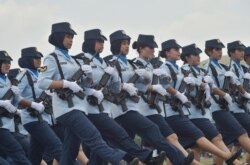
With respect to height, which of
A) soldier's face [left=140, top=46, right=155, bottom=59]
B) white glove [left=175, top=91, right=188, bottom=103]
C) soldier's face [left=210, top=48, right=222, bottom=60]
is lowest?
white glove [left=175, top=91, right=188, bottom=103]

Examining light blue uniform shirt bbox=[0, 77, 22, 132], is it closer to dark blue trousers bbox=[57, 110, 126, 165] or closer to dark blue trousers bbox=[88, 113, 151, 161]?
dark blue trousers bbox=[88, 113, 151, 161]

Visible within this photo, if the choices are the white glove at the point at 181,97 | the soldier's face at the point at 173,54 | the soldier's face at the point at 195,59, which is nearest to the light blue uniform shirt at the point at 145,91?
the white glove at the point at 181,97

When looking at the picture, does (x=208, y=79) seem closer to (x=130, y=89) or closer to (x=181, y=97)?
(x=181, y=97)

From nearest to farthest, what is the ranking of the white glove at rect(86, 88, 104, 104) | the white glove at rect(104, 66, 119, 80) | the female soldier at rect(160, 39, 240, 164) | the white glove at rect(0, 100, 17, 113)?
1. the white glove at rect(86, 88, 104, 104)
2. the white glove at rect(104, 66, 119, 80)
3. the white glove at rect(0, 100, 17, 113)
4. the female soldier at rect(160, 39, 240, 164)

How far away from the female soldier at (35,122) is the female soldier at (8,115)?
251 mm

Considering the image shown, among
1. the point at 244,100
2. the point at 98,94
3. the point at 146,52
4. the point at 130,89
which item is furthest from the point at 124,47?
the point at 244,100

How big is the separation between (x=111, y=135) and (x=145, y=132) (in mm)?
790

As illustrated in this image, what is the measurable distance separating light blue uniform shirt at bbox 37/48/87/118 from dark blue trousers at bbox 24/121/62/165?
4.28 ft

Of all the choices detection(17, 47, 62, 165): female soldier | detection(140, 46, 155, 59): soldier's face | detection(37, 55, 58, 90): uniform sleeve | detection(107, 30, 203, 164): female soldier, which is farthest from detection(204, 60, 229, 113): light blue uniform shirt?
detection(37, 55, 58, 90): uniform sleeve

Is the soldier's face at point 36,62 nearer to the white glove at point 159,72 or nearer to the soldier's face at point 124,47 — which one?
the soldier's face at point 124,47

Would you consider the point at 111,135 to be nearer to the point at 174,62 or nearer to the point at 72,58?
the point at 72,58

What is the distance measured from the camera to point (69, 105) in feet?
30.5

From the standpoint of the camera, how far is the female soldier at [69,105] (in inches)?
360

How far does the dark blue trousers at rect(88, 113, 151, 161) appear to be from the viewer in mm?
9875
